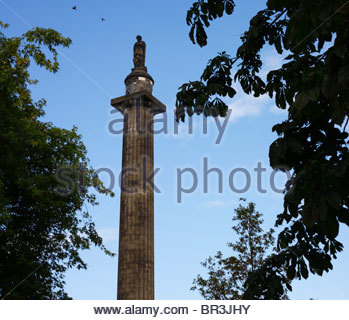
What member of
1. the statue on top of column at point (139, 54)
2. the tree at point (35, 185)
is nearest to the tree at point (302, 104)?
the tree at point (35, 185)

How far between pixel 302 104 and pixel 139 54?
57.3 feet

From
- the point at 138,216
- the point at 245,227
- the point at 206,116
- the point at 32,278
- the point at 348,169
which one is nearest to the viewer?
the point at 348,169

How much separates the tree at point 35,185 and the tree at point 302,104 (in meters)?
9.34

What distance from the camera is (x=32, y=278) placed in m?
15.6

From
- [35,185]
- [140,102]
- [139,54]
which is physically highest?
[139,54]

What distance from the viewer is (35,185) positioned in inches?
599

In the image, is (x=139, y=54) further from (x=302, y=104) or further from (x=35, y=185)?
(x=302, y=104)

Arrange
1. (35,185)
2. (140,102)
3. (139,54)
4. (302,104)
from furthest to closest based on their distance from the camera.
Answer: (139,54)
(140,102)
(35,185)
(302,104)

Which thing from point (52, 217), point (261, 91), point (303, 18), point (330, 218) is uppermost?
point (52, 217)

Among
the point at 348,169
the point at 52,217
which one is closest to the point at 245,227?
the point at 52,217

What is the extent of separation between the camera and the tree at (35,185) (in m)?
15.1

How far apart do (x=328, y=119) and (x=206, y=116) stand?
1.66 metres

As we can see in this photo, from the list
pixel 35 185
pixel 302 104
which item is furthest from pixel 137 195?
pixel 302 104
